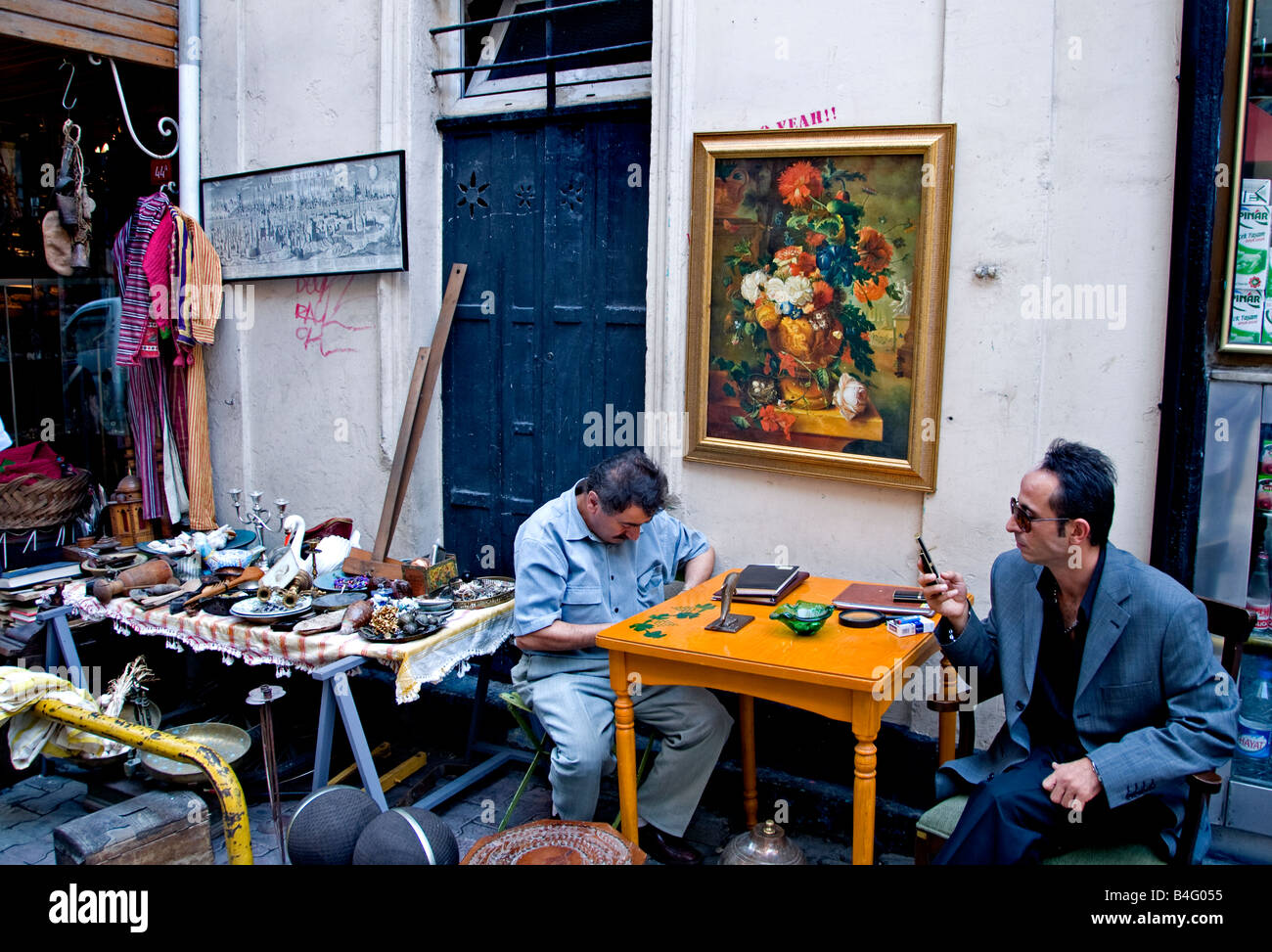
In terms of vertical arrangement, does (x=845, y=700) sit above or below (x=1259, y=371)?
below

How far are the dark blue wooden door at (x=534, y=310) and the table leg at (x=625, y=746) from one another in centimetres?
167

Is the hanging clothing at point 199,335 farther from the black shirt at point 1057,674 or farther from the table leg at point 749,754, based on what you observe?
the black shirt at point 1057,674

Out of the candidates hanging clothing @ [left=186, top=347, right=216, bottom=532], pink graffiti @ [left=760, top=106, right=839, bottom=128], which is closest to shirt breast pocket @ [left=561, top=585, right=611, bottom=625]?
pink graffiti @ [left=760, top=106, right=839, bottom=128]

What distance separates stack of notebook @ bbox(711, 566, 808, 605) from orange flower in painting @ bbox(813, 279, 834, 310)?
105 centimetres

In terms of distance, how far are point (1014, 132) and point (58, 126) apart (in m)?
6.56

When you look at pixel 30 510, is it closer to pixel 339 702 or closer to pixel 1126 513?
pixel 339 702

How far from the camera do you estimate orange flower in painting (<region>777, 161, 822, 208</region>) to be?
383 cm

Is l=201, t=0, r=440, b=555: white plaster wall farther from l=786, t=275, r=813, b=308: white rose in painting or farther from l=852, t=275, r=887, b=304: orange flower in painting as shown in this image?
l=852, t=275, r=887, b=304: orange flower in painting

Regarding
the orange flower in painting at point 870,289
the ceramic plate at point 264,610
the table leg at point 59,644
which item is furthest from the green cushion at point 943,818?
the table leg at point 59,644

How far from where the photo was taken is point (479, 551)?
521cm

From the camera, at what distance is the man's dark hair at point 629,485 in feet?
11.8

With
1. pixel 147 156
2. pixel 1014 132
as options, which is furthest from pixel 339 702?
pixel 147 156

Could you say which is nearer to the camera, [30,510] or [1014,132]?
[1014,132]

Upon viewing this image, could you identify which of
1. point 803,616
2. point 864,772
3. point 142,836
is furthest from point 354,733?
point 864,772
